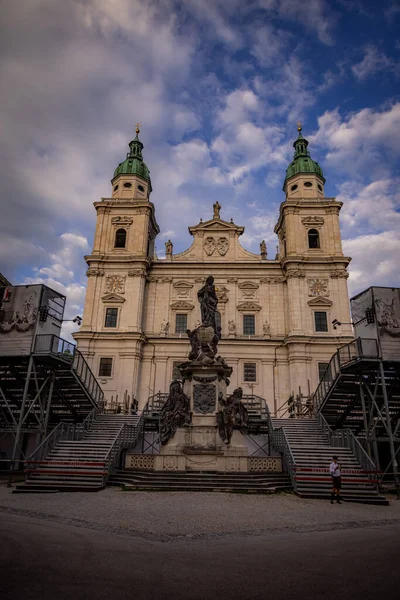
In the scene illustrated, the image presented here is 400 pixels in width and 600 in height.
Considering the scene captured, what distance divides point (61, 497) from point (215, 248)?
29.0 metres

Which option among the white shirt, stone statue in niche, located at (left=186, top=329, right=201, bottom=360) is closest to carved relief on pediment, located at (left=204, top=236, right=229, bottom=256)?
stone statue in niche, located at (left=186, top=329, right=201, bottom=360)

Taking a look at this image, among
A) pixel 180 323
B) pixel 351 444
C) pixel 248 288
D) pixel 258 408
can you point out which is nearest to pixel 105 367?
pixel 180 323

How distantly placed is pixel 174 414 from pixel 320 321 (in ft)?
68.5

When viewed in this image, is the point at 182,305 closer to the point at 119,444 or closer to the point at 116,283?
the point at 116,283

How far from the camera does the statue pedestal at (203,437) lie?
16156mm

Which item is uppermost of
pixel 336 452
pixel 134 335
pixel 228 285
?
pixel 228 285

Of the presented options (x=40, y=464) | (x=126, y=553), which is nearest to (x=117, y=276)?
(x=40, y=464)

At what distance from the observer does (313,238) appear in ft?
128

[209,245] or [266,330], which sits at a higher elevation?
[209,245]

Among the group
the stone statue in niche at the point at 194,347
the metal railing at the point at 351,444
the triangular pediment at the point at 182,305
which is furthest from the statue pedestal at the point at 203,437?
the triangular pediment at the point at 182,305

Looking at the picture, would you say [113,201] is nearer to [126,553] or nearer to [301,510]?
[301,510]

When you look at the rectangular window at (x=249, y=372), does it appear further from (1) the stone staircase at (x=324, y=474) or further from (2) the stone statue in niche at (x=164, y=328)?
(1) the stone staircase at (x=324, y=474)

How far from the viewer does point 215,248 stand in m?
39.0

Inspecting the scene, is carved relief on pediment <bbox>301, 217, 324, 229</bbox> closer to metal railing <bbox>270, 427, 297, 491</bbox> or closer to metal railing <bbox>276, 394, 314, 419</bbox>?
metal railing <bbox>276, 394, 314, 419</bbox>
